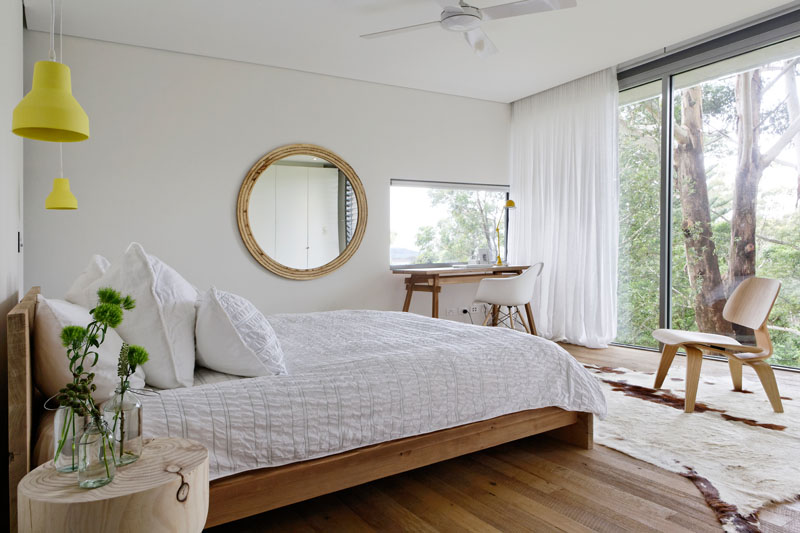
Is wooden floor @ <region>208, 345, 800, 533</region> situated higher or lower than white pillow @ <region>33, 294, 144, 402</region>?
lower

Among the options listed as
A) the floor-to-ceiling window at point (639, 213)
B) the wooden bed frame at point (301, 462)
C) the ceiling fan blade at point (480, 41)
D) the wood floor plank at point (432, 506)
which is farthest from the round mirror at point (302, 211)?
the wood floor plank at point (432, 506)

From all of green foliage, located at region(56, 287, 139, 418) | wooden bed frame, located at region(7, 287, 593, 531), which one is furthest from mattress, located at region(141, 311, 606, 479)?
green foliage, located at region(56, 287, 139, 418)

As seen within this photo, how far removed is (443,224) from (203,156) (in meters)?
2.52

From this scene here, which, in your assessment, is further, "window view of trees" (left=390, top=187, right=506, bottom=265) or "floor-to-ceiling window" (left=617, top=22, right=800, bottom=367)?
"window view of trees" (left=390, top=187, right=506, bottom=265)

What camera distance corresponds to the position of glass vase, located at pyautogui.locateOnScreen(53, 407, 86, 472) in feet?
3.52

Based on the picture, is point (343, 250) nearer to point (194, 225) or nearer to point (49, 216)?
point (194, 225)

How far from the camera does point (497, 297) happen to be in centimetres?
496

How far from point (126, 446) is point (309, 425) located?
2.16ft

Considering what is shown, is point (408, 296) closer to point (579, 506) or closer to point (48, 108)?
point (579, 506)

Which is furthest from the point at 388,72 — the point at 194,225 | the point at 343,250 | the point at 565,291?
→ the point at 565,291

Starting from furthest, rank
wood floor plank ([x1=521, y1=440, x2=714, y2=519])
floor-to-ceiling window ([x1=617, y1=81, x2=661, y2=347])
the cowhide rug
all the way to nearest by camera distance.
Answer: floor-to-ceiling window ([x1=617, y1=81, x2=661, y2=347]) → the cowhide rug → wood floor plank ([x1=521, y1=440, x2=714, y2=519])

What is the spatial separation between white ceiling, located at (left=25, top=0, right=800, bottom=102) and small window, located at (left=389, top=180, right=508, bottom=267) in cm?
119

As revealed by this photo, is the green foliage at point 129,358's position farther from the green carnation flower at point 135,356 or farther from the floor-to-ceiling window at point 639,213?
the floor-to-ceiling window at point 639,213

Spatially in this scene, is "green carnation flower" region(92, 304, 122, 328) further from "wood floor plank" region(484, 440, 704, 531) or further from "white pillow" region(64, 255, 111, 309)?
"wood floor plank" region(484, 440, 704, 531)
